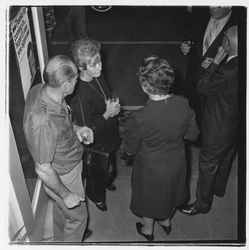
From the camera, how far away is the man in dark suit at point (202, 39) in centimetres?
298

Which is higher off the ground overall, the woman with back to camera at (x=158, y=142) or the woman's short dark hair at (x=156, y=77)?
the woman's short dark hair at (x=156, y=77)

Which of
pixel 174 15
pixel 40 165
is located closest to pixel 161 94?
pixel 40 165

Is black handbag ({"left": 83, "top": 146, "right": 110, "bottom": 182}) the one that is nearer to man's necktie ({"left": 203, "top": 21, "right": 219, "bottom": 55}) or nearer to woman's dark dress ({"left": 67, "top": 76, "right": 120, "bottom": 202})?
woman's dark dress ({"left": 67, "top": 76, "right": 120, "bottom": 202})

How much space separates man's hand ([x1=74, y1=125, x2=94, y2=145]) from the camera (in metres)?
2.51

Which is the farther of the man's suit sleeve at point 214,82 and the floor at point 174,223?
the floor at point 174,223

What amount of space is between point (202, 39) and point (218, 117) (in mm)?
952

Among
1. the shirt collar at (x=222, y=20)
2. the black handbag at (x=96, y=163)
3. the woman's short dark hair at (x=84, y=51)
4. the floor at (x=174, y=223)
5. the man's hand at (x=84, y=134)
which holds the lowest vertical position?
the floor at (x=174, y=223)

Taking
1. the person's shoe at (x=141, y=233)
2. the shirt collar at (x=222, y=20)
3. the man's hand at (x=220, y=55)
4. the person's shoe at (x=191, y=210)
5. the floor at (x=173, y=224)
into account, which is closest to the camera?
the man's hand at (x=220, y=55)

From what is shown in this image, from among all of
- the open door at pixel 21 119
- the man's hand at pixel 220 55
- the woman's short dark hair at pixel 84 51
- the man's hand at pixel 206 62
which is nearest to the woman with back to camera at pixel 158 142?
the woman's short dark hair at pixel 84 51

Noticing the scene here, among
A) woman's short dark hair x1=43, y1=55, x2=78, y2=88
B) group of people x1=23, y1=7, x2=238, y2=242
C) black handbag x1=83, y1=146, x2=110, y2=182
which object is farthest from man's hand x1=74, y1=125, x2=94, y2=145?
woman's short dark hair x1=43, y1=55, x2=78, y2=88

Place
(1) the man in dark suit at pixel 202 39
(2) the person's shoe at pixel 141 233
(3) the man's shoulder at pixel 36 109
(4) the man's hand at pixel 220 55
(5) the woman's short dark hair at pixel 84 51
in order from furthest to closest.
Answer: (2) the person's shoe at pixel 141 233 < (1) the man in dark suit at pixel 202 39 < (4) the man's hand at pixel 220 55 < (5) the woman's short dark hair at pixel 84 51 < (3) the man's shoulder at pixel 36 109

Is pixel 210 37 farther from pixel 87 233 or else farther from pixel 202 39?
pixel 87 233

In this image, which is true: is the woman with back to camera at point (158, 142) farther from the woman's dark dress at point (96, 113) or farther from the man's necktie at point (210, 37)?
the man's necktie at point (210, 37)

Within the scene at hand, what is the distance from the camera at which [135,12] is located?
807 centimetres
